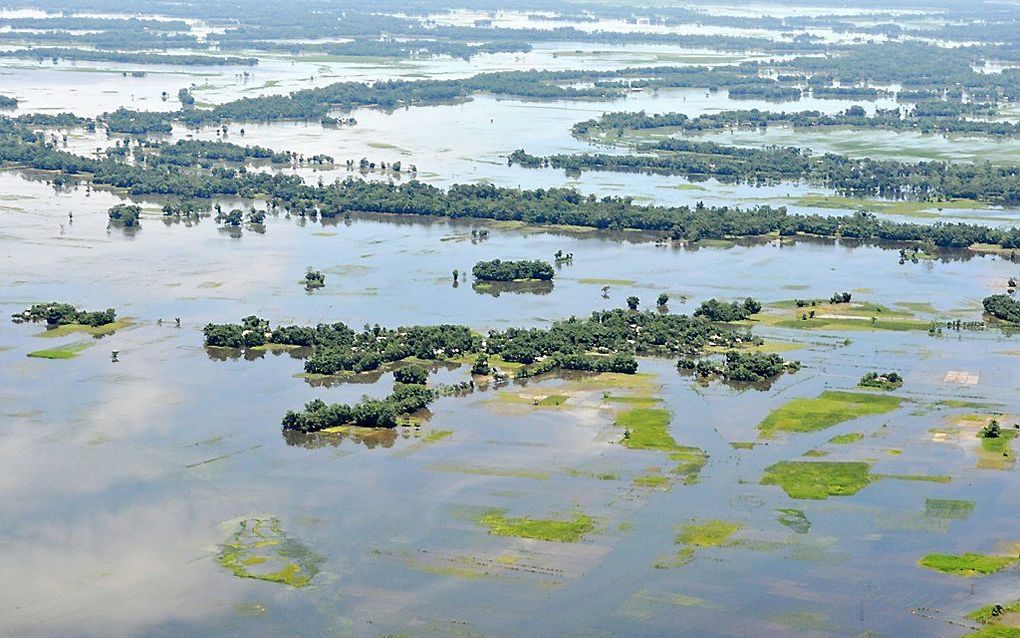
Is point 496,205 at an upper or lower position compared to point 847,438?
upper

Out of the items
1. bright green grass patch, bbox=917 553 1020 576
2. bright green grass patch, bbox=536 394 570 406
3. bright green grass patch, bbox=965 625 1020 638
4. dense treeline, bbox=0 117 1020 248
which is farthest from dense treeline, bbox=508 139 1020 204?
bright green grass patch, bbox=965 625 1020 638

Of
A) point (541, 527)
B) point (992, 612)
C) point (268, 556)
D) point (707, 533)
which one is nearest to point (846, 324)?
point (707, 533)

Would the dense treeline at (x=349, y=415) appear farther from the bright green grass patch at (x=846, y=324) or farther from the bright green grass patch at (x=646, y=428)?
the bright green grass patch at (x=846, y=324)

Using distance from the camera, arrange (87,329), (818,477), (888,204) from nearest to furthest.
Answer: (818,477) → (87,329) → (888,204)

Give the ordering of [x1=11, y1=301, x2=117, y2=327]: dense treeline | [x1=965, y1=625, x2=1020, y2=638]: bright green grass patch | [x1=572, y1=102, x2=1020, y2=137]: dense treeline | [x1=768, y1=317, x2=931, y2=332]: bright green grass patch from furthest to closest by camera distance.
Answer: [x1=572, y1=102, x2=1020, y2=137]: dense treeline → [x1=11, y1=301, x2=117, y2=327]: dense treeline → [x1=768, y1=317, x2=931, y2=332]: bright green grass patch → [x1=965, y1=625, x2=1020, y2=638]: bright green grass patch

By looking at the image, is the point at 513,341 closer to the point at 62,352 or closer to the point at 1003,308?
the point at 62,352

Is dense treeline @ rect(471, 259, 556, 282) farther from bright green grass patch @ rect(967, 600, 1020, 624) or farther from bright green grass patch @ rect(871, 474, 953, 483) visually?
bright green grass patch @ rect(967, 600, 1020, 624)

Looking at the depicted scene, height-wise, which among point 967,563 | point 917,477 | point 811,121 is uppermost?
point 811,121
